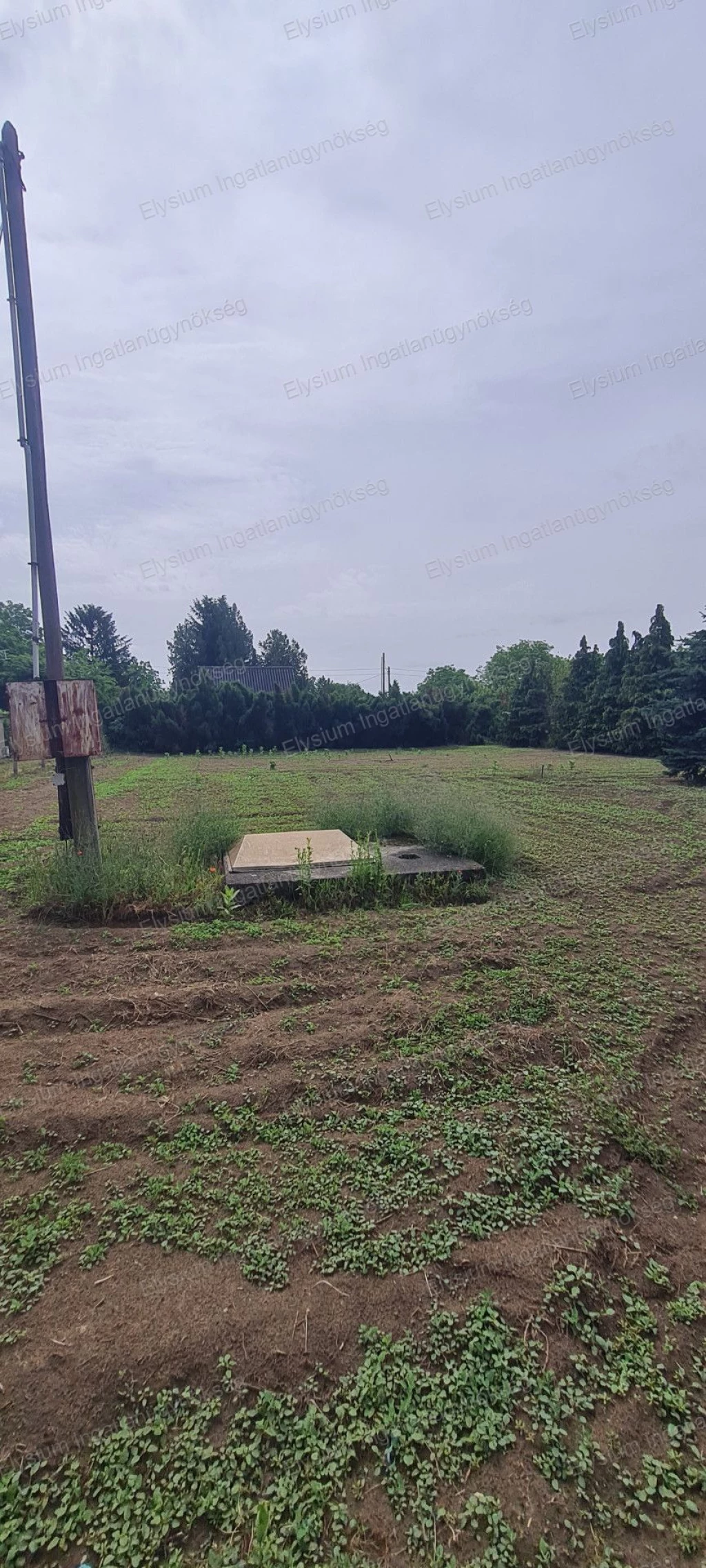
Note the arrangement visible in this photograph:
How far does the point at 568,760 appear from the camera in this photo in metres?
16.0

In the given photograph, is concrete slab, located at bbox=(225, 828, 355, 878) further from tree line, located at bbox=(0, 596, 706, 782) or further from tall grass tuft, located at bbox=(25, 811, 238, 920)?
tree line, located at bbox=(0, 596, 706, 782)

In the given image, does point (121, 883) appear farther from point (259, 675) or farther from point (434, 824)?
point (259, 675)

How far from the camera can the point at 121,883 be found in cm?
393

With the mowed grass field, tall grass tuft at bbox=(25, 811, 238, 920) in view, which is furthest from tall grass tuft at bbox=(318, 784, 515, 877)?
the mowed grass field

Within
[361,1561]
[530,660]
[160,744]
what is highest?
[530,660]

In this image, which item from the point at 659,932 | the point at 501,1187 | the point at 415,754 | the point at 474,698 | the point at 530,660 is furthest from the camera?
the point at 530,660

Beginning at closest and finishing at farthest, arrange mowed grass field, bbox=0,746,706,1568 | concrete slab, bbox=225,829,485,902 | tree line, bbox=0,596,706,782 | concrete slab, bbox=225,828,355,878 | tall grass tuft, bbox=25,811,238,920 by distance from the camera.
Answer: mowed grass field, bbox=0,746,706,1568 < tall grass tuft, bbox=25,811,238,920 < concrete slab, bbox=225,829,485,902 < concrete slab, bbox=225,828,355,878 < tree line, bbox=0,596,706,782

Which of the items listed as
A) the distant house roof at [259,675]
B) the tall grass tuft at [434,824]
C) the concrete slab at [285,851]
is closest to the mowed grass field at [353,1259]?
the concrete slab at [285,851]

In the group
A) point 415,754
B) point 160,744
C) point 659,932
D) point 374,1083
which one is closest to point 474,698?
point 415,754

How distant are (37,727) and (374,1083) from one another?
9.64 ft

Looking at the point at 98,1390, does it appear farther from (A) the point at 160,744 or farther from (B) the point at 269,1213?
(A) the point at 160,744

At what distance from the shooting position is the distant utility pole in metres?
3.87

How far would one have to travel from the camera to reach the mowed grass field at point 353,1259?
108 cm

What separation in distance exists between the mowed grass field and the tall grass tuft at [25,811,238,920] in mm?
583
